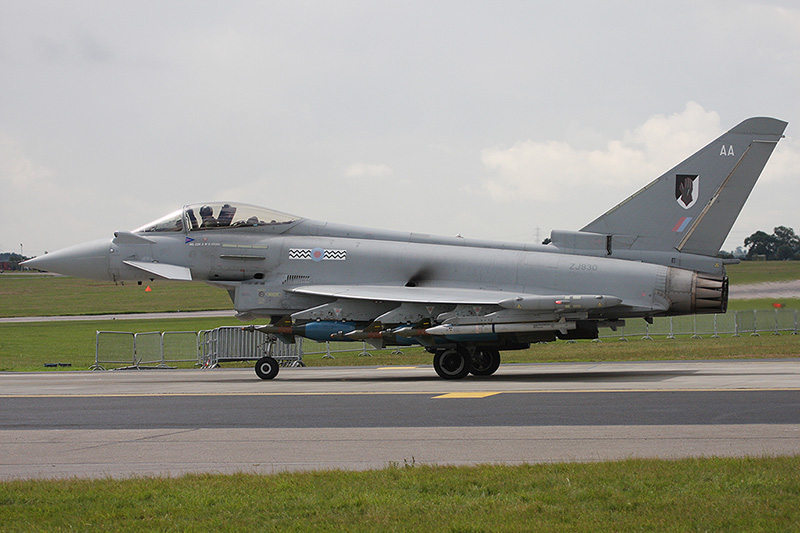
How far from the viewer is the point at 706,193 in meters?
18.3

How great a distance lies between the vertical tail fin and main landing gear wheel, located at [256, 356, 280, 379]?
8822 mm

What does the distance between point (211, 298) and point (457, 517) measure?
76336mm

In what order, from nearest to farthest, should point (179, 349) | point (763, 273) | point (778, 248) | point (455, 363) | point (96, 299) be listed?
point (455, 363) < point (763, 273) < point (179, 349) < point (778, 248) < point (96, 299)

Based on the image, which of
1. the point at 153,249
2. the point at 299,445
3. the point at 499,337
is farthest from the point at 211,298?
the point at 299,445

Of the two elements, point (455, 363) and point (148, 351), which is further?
point (148, 351)

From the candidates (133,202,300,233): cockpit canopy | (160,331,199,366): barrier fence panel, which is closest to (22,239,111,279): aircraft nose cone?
(133,202,300,233): cockpit canopy

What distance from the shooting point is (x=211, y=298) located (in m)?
80.4

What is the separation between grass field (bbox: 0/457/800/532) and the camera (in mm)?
6148

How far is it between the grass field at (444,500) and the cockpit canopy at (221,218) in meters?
13.5

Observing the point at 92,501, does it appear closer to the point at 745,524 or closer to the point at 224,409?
the point at 745,524

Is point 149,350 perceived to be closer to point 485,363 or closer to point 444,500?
point 485,363

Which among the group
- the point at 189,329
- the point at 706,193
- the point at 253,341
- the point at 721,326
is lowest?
the point at 253,341

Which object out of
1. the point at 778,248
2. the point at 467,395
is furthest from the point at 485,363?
the point at 778,248

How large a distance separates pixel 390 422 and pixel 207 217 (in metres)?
11.3
